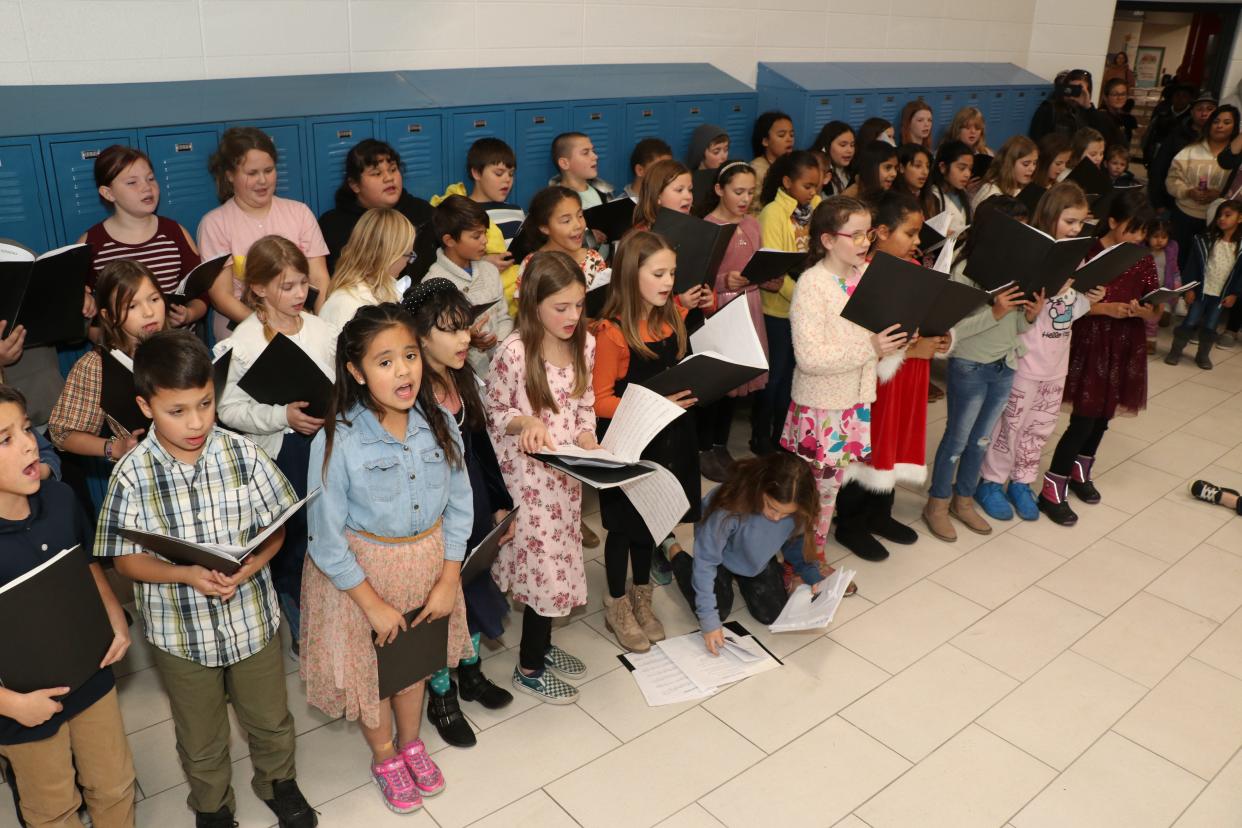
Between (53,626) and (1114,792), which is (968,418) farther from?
(53,626)

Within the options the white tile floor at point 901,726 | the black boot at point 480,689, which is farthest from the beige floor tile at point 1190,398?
the black boot at point 480,689

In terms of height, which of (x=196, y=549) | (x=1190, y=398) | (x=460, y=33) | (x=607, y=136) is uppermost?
(x=460, y=33)

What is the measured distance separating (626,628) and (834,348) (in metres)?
1.23

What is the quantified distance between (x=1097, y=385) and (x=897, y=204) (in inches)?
58.5

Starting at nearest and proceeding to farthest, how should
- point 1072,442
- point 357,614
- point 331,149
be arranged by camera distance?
point 357,614, point 331,149, point 1072,442

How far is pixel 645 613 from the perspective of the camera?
3.48 meters

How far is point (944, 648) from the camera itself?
11.4ft

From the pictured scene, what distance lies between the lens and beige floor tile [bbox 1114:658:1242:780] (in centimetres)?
300

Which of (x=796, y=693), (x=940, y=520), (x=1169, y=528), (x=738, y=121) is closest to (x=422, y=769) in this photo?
(x=796, y=693)

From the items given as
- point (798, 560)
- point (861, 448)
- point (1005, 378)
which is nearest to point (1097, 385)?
point (1005, 378)

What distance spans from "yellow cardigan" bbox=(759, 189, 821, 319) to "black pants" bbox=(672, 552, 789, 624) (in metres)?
1.46

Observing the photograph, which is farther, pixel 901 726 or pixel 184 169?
pixel 184 169

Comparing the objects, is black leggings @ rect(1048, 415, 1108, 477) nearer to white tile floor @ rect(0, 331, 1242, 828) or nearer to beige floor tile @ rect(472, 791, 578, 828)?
white tile floor @ rect(0, 331, 1242, 828)

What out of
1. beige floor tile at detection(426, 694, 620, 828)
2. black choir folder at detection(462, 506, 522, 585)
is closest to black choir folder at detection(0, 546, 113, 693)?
black choir folder at detection(462, 506, 522, 585)
